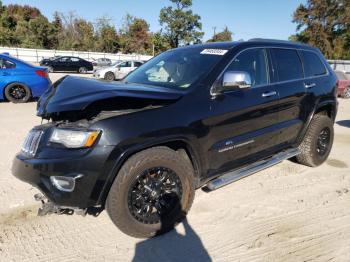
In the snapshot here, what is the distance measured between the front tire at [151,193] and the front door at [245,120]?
0.43 metres

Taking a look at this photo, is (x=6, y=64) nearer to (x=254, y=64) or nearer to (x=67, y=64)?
(x=254, y=64)

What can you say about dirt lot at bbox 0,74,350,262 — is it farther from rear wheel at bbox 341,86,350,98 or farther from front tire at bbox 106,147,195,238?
rear wheel at bbox 341,86,350,98

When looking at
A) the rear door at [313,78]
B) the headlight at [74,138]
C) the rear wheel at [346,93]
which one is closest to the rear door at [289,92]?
the rear door at [313,78]

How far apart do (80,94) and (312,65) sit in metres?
3.77

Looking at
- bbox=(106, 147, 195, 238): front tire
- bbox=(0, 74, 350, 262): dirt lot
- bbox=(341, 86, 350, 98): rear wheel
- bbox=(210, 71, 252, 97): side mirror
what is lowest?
bbox=(0, 74, 350, 262): dirt lot

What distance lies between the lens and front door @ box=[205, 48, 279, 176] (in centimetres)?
366

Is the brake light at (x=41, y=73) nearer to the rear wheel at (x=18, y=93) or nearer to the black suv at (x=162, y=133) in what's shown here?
the rear wheel at (x=18, y=93)

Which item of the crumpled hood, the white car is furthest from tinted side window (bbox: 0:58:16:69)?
the white car

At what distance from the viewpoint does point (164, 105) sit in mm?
3275

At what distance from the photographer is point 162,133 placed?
3.20m

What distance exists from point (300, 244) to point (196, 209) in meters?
1.17

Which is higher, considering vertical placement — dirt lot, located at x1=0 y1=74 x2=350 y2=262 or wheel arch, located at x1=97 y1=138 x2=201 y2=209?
wheel arch, located at x1=97 y1=138 x2=201 y2=209

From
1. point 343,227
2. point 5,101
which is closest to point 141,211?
point 343,227

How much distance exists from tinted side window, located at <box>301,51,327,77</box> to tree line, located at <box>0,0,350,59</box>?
34.4 m
